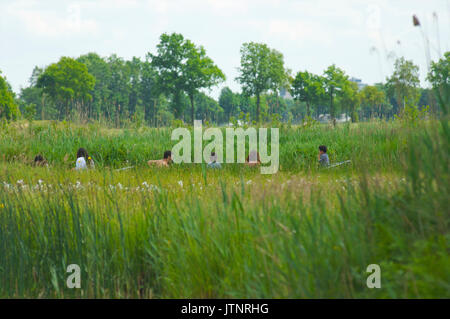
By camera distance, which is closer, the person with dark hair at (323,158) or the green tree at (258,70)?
the person with dark hair at (323,158)

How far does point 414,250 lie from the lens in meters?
2.36

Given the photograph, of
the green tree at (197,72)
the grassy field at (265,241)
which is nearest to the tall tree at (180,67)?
the green tree at (197,72)

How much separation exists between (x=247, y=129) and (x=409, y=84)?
1021 centimetres

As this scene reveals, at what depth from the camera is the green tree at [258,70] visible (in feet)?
171

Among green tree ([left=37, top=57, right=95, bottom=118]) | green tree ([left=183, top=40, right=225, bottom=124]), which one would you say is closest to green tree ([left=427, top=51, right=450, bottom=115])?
green tree ([left=183, top=40, right=225, bottom=124])

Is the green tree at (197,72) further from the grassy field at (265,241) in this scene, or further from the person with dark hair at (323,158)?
the grassy field at (265,241)

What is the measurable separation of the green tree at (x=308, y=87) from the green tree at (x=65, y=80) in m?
27.1

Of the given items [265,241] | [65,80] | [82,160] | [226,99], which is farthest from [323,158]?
[226,99]

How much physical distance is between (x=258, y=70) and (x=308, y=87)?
646 cm

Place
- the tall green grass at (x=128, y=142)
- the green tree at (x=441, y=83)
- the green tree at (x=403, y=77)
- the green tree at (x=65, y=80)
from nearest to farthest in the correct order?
the green tree at (x=441, y=83) → the green tree at (x=403, y=77) → the tall green grass at (x=128, y=142) → the green tree at (x=65, y=80)

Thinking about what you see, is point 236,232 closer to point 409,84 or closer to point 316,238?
point 316,238

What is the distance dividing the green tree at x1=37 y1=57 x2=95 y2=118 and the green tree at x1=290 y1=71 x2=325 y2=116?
1067 inches

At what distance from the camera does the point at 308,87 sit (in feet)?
169

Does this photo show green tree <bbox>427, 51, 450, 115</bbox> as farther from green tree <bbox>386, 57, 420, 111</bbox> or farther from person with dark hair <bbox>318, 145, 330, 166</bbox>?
person with dark hair <bbox>318, 145, 330, 166</bbox>
